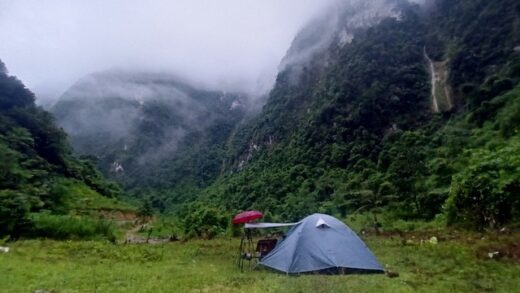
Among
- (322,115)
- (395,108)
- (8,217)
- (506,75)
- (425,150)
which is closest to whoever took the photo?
(8,217)

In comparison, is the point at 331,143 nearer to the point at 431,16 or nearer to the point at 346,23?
the point at 431,16

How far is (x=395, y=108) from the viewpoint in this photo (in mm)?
60469

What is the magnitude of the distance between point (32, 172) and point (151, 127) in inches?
3891

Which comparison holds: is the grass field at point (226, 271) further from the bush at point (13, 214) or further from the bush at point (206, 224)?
the bush at point (206, 224)

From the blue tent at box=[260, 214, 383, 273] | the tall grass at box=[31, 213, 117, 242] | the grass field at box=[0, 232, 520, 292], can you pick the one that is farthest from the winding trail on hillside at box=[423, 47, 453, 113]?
the blue tent at box=[260, 214, 383, 273]

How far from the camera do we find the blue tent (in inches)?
473

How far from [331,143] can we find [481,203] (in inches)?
1807

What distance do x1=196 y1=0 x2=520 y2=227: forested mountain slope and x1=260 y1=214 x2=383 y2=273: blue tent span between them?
6924 millimetres

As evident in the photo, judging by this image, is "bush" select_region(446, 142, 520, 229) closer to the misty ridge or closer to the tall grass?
the tall grass

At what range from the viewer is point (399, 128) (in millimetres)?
56906

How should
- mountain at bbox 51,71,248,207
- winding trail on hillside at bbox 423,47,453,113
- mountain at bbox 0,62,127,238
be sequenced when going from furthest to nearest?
mountain at bbox 51,71,248,207 < winding trail on hillside at bbox 423,47,453,113 < mountain at bbox 0,62,127,238

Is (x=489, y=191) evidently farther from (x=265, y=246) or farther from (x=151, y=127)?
(x=151, y=127)

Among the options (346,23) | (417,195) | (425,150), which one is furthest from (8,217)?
(346,23)

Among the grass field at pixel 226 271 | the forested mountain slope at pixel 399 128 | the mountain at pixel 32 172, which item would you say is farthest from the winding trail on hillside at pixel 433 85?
the grass field at pixel 226 271
